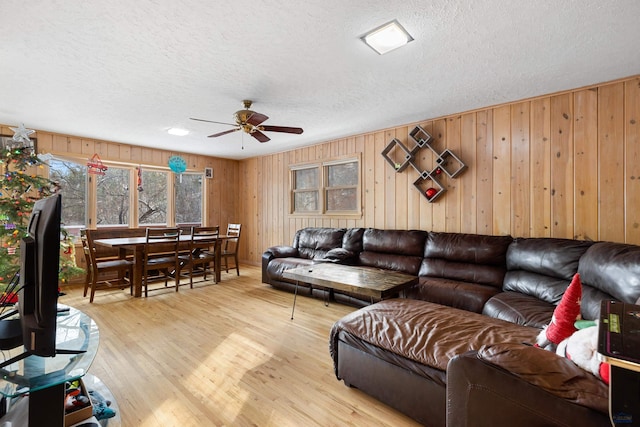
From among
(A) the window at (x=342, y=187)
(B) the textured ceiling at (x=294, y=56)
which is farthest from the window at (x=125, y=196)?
(A) the window at (x=342, y=187)

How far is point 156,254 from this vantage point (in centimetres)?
498

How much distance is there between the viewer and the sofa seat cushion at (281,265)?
425 centimetres

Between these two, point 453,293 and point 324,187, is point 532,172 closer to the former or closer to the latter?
point 453,293

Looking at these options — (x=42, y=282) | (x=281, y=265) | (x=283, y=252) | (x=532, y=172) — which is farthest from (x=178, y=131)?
(x=532, y=172)

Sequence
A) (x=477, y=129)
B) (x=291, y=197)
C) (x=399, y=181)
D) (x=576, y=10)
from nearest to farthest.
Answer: (x=576, y=10) < (x=477, y=129) < (x=399, y=181) < (x=291, y=197)

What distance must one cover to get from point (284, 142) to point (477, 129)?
3.04 metres

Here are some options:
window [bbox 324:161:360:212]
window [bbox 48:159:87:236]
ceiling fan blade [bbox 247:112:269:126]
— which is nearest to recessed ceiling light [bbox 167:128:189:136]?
window [bbox 48:159:87:236]

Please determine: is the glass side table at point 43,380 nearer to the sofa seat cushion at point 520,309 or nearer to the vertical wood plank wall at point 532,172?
the sofa seat cushion at point 520,309

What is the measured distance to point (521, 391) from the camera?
1042 mm

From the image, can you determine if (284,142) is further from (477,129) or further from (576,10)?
(576,10)

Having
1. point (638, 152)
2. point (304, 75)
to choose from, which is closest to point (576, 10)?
point (638, 152)

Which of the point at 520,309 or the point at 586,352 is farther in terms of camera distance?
the point at 520,309

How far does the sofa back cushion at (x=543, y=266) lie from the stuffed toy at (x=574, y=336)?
143cm

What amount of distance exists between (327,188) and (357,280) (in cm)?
268
